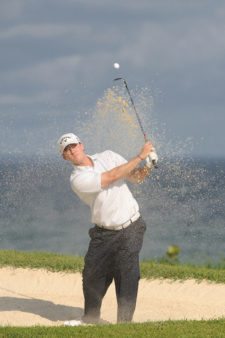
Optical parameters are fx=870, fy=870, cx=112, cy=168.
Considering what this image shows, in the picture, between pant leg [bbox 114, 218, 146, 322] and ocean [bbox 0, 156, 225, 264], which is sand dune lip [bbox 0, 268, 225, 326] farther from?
ocean [bbox 0, 156, 225, 264]

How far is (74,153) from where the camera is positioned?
906 centimetres

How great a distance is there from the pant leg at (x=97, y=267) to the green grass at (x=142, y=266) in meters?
4.78

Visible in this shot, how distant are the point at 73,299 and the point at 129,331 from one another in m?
4.00

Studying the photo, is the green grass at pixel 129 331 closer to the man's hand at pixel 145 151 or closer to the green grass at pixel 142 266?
the man's hand at pixel 145 151

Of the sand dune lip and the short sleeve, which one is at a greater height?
the short sleeve

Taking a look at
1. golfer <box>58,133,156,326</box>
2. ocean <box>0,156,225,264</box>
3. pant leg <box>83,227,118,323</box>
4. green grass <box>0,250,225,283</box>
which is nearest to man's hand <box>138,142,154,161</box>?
golfer <box>58,133,156,326</box>

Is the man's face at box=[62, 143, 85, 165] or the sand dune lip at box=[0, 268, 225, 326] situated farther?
the sand dune lip at box=[0, 268, 225, 326]

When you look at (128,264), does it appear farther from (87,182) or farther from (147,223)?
(147,223)

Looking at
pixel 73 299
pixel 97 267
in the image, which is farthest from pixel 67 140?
pixel 73 299

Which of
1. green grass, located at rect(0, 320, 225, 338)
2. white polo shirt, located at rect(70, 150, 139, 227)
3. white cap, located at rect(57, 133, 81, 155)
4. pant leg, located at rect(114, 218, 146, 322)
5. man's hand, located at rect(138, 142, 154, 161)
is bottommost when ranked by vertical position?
green grass, located at rect(0, 320, 225, 338)

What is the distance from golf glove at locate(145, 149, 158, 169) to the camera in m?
8.67

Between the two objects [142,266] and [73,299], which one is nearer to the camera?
[73,299]

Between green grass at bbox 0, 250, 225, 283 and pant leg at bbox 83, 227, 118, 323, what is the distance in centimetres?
478

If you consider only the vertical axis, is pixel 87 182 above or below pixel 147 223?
above
